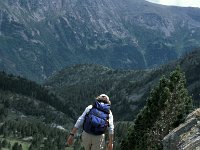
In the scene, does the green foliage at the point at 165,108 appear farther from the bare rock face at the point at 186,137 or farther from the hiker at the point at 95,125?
the hiker at the point at 95,125

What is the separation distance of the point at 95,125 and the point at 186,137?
7.91m

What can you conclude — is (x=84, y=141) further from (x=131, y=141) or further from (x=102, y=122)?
(x=131, y=141)

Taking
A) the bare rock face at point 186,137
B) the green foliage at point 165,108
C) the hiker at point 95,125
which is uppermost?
the hiker at point 95,125

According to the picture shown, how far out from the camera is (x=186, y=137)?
85.9ft

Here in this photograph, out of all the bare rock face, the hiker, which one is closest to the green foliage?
the bare rock face

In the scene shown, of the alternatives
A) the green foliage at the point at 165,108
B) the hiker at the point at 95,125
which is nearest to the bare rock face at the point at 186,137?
the hiker at the point at 95,125

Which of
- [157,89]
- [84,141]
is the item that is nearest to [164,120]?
[157,89]

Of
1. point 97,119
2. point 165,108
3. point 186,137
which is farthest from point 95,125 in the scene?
point 165,108

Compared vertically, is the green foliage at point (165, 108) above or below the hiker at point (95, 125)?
below

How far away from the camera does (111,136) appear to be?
808 inches

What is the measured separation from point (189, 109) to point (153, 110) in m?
6.16

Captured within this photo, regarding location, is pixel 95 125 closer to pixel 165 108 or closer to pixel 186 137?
pixel 186 137

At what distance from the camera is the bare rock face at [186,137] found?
2456 centimetres

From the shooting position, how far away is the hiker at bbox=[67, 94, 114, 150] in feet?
68.2
